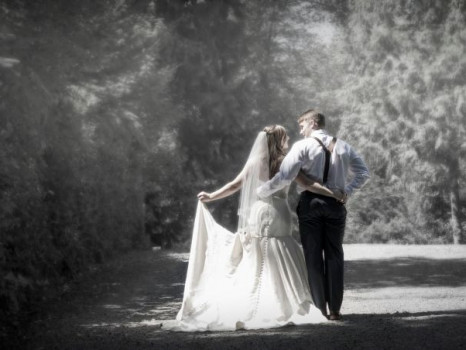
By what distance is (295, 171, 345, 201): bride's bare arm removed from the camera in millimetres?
7461

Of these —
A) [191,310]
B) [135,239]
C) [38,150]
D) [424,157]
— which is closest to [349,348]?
[191,310]

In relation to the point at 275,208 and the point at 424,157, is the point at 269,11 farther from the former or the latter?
the point at 275,208

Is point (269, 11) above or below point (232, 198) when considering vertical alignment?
above

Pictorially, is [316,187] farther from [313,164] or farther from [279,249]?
[279,249]

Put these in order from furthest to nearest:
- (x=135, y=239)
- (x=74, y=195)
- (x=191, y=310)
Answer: (x=135, y=239) < (x=74, y=195) < (x=191, y=310)

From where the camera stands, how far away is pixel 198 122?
24484 millimetres

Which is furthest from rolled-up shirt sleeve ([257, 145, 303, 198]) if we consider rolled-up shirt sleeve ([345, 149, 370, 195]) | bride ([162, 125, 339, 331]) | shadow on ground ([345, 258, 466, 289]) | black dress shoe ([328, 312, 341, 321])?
shadow on ground ([345, 258, 466, 289])

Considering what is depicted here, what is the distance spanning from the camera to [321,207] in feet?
24.6

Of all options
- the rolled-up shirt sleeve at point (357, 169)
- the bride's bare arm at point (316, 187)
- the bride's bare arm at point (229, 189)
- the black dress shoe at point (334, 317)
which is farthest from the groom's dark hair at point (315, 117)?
the black dress shoe at point (334, 317)

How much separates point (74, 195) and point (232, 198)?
A: 12.4m

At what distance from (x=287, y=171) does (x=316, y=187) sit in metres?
0.33

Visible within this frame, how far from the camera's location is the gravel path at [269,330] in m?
6.40

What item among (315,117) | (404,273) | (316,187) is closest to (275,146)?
(315,117)

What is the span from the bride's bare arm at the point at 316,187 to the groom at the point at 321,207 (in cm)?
5
